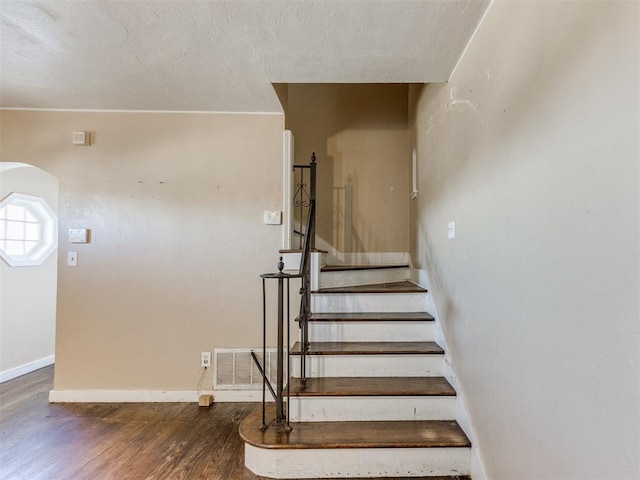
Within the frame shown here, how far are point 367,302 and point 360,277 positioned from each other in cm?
46

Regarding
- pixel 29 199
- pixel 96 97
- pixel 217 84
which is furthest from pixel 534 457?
pixel 29 199

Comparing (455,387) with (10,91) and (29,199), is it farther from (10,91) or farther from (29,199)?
(29,199)

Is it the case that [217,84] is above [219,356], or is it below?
above

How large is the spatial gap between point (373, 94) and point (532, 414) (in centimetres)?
344

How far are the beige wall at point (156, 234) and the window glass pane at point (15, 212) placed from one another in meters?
1.01

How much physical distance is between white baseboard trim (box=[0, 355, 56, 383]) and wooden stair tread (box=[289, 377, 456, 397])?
2.78 metres

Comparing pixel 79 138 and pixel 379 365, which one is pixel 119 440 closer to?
pixel 379 365

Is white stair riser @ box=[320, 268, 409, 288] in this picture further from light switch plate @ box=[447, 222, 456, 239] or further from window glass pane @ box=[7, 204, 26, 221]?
window glass pane @ box=[7, 204, 26, 221]

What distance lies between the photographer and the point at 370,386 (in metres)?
1.92

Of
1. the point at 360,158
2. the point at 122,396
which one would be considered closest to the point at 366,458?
the point at 122,396

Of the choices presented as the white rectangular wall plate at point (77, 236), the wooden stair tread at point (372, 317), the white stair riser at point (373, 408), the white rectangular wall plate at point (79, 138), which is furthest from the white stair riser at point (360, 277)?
the white rectangular wall plate at point (79, 138)

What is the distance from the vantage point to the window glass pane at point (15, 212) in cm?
325

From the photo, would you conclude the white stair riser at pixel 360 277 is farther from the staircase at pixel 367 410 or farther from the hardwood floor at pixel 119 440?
the hardwood floor at pixel 119 440

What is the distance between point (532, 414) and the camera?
1146 mm
